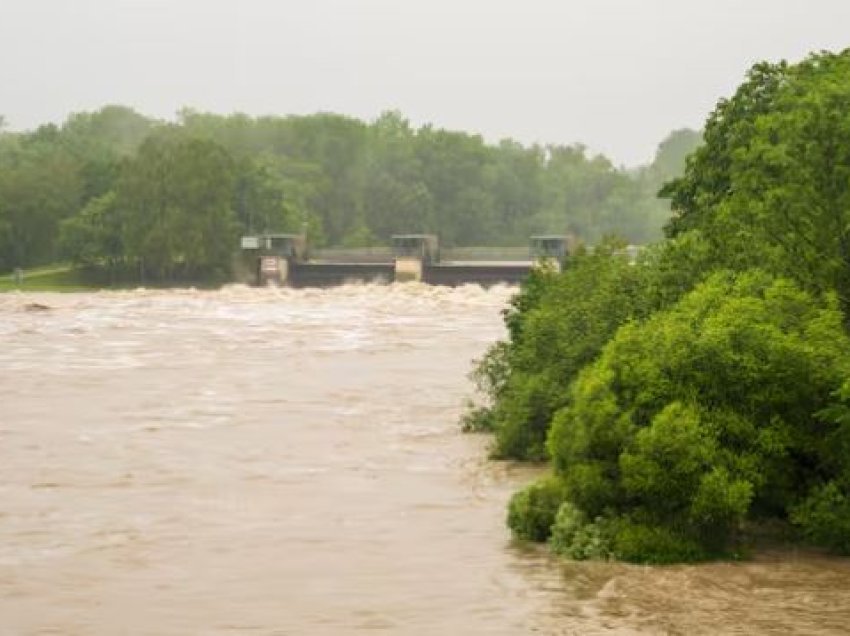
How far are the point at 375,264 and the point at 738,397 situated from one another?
354 feet

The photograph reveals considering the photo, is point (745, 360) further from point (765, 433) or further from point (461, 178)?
point (461, 178)

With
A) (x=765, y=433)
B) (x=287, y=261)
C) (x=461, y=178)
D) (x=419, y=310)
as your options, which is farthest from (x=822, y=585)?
(x=461, y=178)

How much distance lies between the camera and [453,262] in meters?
137

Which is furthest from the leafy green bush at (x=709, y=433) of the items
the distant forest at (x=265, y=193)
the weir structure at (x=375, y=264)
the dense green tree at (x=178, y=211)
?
the dense green tree at (x=178, y=211)

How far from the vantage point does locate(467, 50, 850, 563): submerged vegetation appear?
2289cm

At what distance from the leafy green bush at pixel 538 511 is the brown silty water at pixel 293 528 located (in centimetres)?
39

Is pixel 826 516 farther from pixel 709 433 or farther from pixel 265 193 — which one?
pixel 265 193

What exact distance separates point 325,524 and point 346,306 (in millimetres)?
75014

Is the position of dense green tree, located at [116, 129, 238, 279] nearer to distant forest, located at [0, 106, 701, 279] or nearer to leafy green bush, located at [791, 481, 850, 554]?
distant forest, located at [0, 106, 701, 279]

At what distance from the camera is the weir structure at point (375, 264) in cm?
12800

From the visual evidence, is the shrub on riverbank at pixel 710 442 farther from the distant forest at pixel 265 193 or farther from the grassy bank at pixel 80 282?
the grassy bank at pixel 80 282

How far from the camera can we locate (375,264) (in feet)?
430

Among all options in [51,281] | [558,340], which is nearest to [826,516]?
[558,340]

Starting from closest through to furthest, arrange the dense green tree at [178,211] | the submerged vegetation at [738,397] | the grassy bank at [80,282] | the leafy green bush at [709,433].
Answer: the leafy green bush at [709,433] < the submerged vegetation at [738,397] < the grassy bank at [80,282] < the dense green tree at [178,211]
